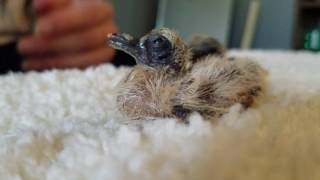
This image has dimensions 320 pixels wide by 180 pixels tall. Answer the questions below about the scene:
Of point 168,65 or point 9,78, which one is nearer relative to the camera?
point 168,65

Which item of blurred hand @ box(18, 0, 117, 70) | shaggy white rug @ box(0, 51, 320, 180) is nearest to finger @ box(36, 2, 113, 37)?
blurred hand @ box(18, 0, 117, 70)

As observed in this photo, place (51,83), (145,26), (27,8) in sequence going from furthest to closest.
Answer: (145,26) < (27,8) < (51,83)

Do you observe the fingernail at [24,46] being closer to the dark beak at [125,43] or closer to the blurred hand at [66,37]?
the blurred hand at [66,37]

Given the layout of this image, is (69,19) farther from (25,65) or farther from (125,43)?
(125,43)

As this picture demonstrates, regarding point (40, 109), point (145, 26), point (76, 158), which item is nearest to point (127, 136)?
point (76, 158)

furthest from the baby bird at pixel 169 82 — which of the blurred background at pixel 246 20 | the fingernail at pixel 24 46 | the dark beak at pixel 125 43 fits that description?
the blurred background at pixel 246 20

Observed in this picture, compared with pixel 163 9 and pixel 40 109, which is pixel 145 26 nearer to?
pixel 163 9

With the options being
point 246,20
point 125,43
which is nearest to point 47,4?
point 125,43
